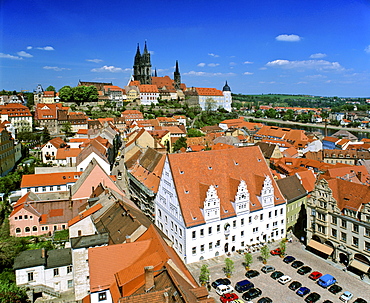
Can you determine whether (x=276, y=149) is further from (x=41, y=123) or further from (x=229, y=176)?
(x=41, y=123)

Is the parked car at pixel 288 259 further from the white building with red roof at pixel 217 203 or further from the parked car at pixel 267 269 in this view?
the white building with red roof at pixel 217 203

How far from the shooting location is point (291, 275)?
1201 inches

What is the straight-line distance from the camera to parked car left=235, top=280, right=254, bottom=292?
2812cm

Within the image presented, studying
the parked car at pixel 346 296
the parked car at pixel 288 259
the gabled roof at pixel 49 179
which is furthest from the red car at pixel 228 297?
the gabled roof at pixel 49 179

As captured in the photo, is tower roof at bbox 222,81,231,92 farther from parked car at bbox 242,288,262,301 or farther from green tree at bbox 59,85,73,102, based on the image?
parked car at bbox 242,288,262,301

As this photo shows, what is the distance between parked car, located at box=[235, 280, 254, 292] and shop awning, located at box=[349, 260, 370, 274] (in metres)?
10.6

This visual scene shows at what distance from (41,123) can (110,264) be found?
271 feet

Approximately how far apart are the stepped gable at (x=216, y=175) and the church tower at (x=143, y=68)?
127 metres

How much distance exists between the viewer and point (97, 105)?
418 feet

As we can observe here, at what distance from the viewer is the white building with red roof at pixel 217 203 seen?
33.3 metres

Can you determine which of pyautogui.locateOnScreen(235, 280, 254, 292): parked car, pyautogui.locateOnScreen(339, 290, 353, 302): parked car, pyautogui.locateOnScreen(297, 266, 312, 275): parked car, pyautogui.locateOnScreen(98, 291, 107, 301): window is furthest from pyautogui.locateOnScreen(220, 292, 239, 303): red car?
pyautogui.locateOnScreen(98, 291, 107, 301): window

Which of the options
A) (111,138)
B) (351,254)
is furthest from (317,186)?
(111,138)

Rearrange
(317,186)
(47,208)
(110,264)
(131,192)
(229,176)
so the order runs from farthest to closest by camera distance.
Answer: (131,192), (47,208), (229,176), (317,186), (110,264)

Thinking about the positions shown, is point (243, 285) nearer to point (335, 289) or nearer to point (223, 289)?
point (223, 289)
